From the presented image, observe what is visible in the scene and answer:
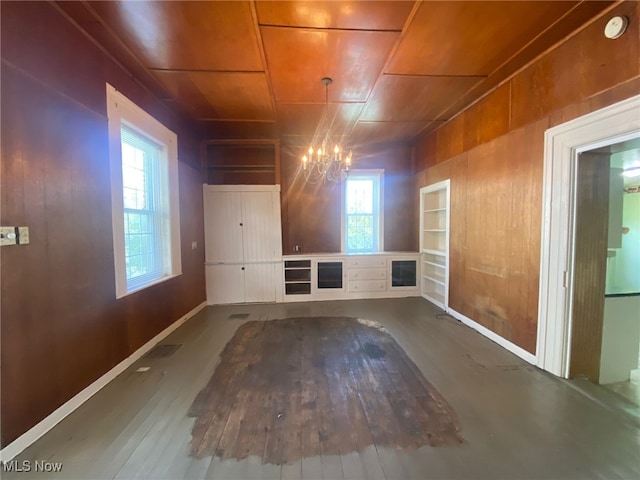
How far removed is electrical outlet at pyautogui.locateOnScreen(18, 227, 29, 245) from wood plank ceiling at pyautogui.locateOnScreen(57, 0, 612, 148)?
64.1 inches

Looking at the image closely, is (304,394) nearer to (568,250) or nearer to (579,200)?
(568,250)

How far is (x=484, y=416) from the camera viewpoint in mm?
1910

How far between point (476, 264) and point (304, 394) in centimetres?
278

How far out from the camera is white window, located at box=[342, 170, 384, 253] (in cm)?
556

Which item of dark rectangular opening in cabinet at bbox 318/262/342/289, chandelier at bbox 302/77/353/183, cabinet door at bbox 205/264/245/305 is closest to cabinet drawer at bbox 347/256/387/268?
dark rectangular opening in cabinet at bbox 318/262/342/289

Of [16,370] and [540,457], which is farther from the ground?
[16,370]

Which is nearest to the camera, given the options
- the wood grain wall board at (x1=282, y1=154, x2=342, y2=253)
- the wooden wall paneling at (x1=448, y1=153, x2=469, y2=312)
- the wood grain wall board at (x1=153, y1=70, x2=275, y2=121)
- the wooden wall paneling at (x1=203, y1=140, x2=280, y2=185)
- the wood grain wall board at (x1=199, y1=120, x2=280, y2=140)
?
the wood grain wall board at (x1=153, y1=70, x2=275, y2=121)

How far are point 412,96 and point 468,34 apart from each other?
1.11 m

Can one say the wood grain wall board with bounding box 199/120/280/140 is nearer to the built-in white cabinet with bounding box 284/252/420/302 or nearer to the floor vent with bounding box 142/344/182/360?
the built-in white cabinet with bounding box 284/252/420/302

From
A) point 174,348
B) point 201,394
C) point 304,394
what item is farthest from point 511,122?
point 174,348

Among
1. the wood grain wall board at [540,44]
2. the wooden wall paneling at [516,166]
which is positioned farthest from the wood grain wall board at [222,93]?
the wooden wall paneling at [516,166]

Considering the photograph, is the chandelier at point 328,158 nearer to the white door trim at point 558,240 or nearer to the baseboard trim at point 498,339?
the white door trim at point 558,240

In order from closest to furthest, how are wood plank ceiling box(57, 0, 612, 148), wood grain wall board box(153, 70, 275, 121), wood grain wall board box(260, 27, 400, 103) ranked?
wood plank ceiling box(57, 0, 612, 148) → wood grain wall board box(260, 27, 400, 103) → wood grain wall board box(153, 70, 275, 121)

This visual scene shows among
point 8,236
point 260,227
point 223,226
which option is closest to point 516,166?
point 260,227
